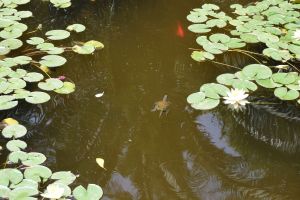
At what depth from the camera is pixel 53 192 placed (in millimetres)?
1452

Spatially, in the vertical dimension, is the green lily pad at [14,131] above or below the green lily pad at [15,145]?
above

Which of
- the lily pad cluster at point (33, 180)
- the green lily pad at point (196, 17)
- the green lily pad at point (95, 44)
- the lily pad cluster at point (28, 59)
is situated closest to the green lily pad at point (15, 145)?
the lily pad cluster at point (33, 180)

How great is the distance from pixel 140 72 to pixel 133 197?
0.83 m

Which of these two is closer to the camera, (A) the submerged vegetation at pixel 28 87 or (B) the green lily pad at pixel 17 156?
(A) the submerged vegetation at pixel 28 87

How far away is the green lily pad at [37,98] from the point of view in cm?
192

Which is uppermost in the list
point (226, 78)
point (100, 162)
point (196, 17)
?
point (196, 17)

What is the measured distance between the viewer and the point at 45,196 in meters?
1.44

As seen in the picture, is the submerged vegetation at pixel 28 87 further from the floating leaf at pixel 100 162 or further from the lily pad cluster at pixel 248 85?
the lily pad cluster at pixel 248 85

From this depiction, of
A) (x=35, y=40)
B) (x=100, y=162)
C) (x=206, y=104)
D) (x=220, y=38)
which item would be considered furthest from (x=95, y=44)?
(x=100, y=162)

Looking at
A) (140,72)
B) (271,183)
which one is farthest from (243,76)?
(271,183)

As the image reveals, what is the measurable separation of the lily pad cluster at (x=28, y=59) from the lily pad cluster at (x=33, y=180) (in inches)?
13.2

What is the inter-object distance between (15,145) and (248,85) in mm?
1088

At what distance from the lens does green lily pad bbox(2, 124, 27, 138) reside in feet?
5.71

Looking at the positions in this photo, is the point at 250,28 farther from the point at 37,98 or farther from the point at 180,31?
the point at 37,98
